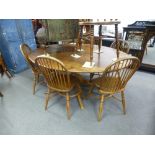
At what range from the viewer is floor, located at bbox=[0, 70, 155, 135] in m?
1.76

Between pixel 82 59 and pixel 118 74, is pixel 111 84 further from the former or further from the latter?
pixel 82 59

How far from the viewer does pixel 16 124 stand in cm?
187

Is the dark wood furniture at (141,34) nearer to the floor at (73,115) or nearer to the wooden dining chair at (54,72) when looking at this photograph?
the floor at (73,115)

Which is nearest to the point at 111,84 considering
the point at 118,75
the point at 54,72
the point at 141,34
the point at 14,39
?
the point at 118,75

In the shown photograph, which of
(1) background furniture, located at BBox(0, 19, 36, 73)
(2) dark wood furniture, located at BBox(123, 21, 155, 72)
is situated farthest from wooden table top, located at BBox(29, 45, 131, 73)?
(1) background furniture, located at BBox(0, 19, 36, 73)

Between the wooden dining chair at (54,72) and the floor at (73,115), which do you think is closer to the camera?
the wooden dining chair at (54,72)

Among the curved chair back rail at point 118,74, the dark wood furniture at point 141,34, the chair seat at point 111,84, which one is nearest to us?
the curved chair back rail at point 118,74

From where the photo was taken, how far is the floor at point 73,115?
176cm

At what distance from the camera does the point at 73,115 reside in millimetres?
2000

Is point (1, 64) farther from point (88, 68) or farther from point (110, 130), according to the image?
point (110, 130)

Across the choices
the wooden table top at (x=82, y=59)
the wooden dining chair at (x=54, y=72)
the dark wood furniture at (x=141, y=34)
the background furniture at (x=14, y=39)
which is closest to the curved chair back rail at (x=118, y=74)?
the wooden table top at (x=82, y=59)

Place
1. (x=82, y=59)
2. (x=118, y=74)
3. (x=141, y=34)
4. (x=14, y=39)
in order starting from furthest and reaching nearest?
(x=141, y=34) < (x=14, y=39) < (x=82, y=59) < (x=118, y=74)
